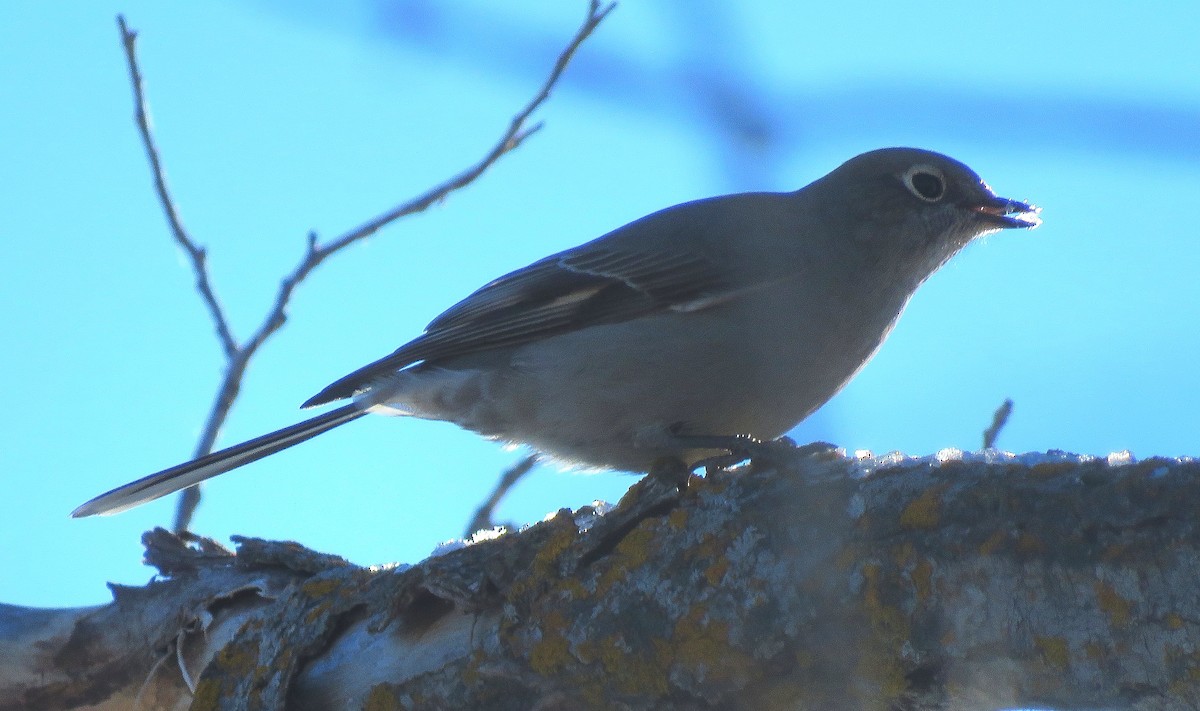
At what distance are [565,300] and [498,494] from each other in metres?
1.09

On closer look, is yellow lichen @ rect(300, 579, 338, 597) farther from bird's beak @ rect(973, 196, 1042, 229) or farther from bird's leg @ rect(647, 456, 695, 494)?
bird's beak @ rect(973, 196, 1042, 229)

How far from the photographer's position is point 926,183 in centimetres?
587

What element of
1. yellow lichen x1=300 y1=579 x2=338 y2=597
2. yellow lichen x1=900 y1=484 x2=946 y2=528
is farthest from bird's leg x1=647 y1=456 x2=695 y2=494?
yellow lichen x1=300 y1=579 x2=338 y2=597

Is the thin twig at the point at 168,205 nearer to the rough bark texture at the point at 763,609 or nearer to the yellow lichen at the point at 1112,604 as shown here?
the rough bark texture at the point at 763,609

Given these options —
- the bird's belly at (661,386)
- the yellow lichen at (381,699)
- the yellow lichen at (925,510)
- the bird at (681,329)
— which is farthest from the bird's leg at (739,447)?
the yellow lichen at (381,699)

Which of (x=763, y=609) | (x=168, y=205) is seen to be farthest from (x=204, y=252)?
(x=763, y=609)

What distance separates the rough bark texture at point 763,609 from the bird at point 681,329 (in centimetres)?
99

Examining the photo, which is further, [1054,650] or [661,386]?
[661,386]

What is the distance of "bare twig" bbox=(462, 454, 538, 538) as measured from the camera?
5.63 meters

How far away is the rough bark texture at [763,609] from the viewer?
103 inches

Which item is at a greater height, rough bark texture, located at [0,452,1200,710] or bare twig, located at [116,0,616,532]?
bare twig, located at [116,0,616,532]

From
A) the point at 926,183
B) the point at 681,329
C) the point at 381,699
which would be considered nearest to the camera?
the point at 381,699

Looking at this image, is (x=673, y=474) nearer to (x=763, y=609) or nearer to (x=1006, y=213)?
(x=763, y=609)

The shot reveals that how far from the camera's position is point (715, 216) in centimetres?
564
